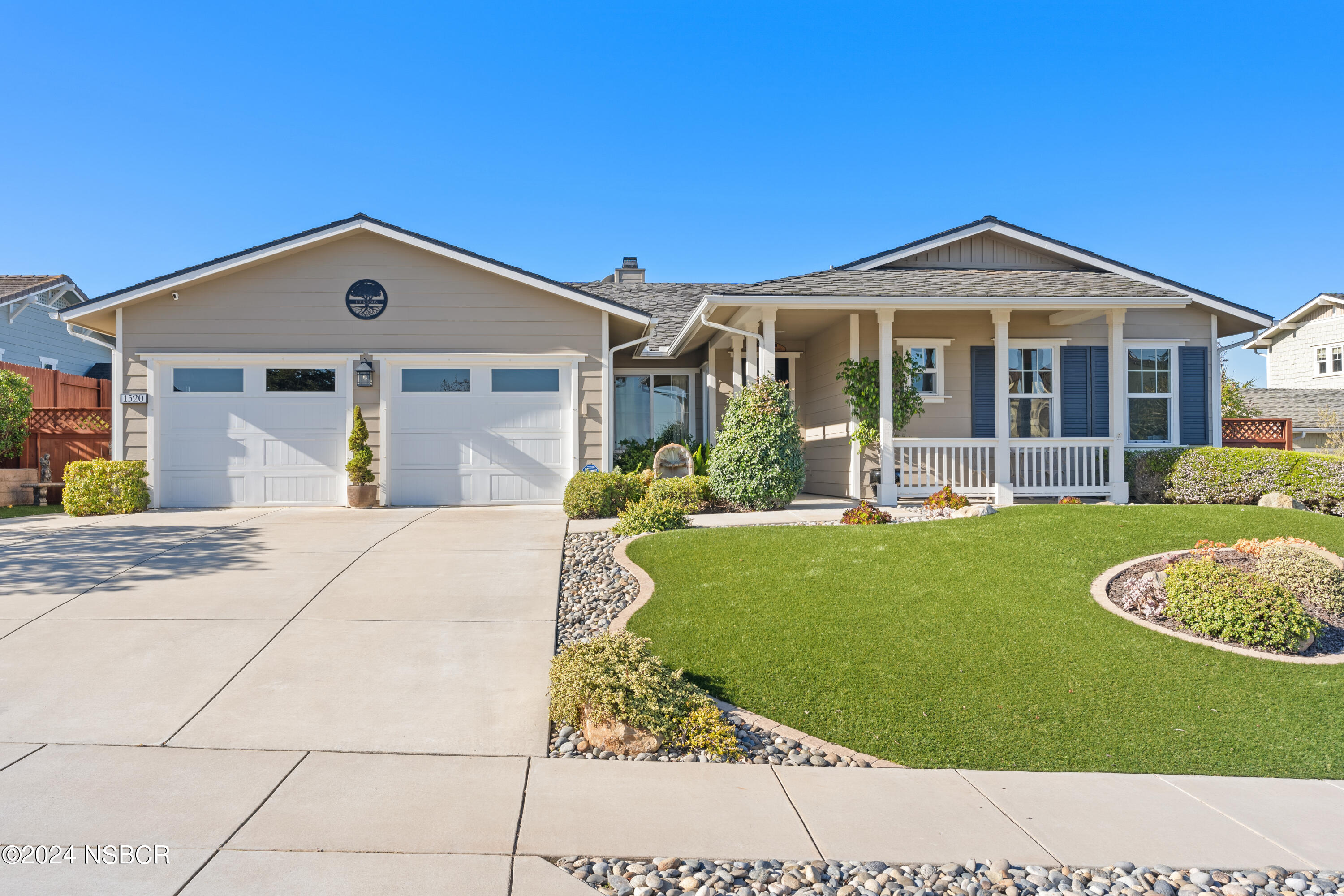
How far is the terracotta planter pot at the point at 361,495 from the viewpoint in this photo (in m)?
11.0

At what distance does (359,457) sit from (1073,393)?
38.1 ft

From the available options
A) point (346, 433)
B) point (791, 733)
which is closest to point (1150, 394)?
point (791, 733)

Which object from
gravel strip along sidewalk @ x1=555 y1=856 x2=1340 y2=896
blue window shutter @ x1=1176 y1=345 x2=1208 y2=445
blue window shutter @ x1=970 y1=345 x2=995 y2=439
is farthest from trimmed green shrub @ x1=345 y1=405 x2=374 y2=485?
blue window shutter @ x1=1176 y1=345 x2=1208 y2=445

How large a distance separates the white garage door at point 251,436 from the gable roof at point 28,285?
9.84 meters

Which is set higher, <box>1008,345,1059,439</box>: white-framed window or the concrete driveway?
<box>1008,345,1059,439</box>: white-framed window

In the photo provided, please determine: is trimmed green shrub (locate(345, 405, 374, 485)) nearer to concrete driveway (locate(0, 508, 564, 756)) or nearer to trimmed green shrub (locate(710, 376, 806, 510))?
concrete driveway (locate(0, 508, 564, 756))

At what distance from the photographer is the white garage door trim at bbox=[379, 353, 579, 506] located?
1161 centimetres

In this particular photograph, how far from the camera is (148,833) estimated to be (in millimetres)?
3027

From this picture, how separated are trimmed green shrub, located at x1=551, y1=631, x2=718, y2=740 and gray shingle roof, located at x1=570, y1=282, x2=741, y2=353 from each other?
11.0m

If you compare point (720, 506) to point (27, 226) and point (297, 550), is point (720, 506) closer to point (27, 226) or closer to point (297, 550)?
point (297, 550)

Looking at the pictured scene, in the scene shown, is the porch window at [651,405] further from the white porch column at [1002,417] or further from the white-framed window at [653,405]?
the white porch column at [1002,417]

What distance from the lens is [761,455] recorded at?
413 inches

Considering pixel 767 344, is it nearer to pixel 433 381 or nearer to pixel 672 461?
pixel 672 461

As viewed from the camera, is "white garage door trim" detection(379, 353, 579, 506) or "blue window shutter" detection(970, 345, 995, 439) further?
"blue window shutter" detection(970, 345, 995, 439)
